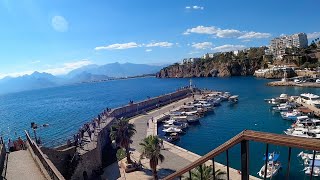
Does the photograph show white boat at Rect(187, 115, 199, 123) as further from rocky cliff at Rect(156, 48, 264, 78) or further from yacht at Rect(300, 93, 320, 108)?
rocky cliff at Rect(156, 48, 264, 78)

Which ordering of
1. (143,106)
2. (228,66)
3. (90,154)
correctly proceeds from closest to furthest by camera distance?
(90,154) → (143,106) → (228,66)

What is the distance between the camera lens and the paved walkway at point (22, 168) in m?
12.3

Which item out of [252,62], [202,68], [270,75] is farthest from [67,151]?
[202,68]

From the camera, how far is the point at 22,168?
44.9 feet

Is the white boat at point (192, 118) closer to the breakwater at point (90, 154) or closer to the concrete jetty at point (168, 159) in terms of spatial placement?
the concrete jetty at point (168, 159)

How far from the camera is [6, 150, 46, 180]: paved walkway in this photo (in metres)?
12.3

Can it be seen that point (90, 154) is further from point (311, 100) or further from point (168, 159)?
point (311, 100)

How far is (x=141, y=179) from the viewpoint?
975 inches

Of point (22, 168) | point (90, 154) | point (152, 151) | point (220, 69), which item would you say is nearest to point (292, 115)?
point (152, 151)

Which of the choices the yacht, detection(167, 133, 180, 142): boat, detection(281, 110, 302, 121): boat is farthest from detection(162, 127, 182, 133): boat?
the yacht

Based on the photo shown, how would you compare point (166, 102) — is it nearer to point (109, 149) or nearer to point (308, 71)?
point (109, 149)

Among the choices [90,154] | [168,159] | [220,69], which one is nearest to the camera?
[90,154]

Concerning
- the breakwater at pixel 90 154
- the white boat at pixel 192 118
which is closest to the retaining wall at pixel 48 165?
the breakwater at pixel 90 154

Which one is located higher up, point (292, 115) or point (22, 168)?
point (22, 168)
